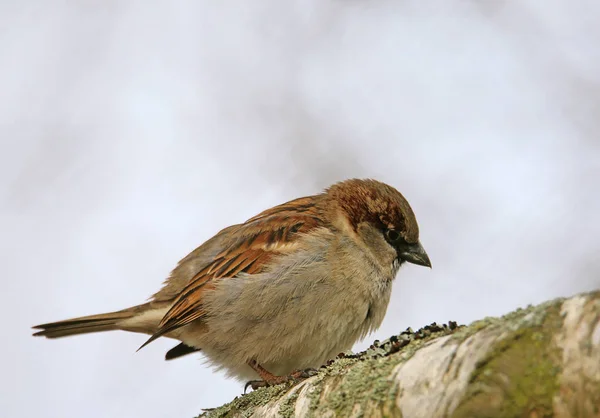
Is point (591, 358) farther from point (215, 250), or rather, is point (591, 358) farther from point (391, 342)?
point (215, 250)

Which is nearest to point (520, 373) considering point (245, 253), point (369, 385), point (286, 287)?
point (369, 385)

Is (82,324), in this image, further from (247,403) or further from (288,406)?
(288,406)

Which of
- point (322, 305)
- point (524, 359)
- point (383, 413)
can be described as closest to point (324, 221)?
point (322, 305)

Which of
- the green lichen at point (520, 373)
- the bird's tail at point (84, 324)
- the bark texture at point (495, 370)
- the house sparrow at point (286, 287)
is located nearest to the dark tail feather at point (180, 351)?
the house sparrow at point (286, 287)

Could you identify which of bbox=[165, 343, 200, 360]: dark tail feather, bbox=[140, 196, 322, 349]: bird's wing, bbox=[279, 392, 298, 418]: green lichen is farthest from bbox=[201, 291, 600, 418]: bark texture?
bbox=[165, 343, 200, 360]: dark tail feather

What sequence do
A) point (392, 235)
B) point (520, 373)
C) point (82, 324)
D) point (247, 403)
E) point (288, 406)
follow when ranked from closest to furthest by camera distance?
1. point (520, 373)
2. point (288, 406)
3. point (247, 403)
4. point (392, 235)
5. point (82, 324)

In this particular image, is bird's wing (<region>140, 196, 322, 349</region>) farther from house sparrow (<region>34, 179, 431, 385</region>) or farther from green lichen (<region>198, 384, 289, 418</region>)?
green lichen (<region>198, 384, 289, 418</region>)
